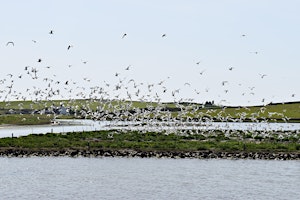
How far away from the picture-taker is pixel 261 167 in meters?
57.3

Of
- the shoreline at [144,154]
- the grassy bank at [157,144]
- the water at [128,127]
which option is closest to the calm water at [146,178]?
the shoreline at [144,154]

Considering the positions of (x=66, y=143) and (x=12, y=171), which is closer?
(x=12, y=171)

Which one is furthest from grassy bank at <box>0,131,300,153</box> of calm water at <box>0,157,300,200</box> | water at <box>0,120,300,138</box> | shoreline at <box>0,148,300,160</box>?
water at <box>0,120,300,138</box>

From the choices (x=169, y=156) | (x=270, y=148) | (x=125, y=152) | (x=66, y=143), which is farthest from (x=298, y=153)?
(x=66, y=143)

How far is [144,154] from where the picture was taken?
66062 millimetres

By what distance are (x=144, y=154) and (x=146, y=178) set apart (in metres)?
15.1

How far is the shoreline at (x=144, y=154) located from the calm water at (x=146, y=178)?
240 cm

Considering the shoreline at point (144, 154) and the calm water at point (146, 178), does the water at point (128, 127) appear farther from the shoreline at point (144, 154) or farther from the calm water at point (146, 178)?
the calm water at point (146, 178)

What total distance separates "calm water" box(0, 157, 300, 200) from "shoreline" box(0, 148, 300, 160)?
2.40 m

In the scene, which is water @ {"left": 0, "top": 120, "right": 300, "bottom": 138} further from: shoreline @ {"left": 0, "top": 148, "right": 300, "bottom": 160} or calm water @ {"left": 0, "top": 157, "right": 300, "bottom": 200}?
calm water @ {"left": 0, "top": 157, "right": 300, "bottom": 200}

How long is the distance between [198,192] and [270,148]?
29316 millimetres

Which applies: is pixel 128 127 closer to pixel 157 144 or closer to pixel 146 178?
pixel 157 144

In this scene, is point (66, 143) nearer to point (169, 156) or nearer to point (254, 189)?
point (169, 156)

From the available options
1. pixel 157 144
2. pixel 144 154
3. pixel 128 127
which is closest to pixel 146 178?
pixel 144 154
